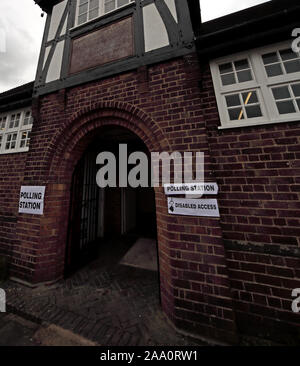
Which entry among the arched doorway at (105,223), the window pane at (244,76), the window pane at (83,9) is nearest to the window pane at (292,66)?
the window pane at (244,76)

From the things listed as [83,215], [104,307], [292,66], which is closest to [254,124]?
[292,66]

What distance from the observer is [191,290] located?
2006mm

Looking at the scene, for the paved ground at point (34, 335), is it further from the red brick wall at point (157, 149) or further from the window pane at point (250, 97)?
the window pane at point (250, 97)

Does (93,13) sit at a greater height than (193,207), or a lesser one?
greater

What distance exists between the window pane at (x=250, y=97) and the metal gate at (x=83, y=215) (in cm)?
365

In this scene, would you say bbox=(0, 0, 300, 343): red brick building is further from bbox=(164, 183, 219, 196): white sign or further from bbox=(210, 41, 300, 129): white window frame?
bbox=(164, 183, 219, 196): white sign

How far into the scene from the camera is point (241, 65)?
253 centimetres

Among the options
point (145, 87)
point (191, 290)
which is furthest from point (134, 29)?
point (191, 290)

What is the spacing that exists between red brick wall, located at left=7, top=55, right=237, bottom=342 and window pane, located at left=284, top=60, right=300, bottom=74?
1437mm

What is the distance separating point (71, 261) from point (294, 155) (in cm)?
476

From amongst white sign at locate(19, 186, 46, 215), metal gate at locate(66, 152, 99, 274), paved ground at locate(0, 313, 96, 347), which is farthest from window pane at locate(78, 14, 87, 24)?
paved ground at locate(0, 313, 96, 347)

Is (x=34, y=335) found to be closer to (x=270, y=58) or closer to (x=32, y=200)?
(x=32, y=200)

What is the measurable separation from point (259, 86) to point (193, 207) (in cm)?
230
